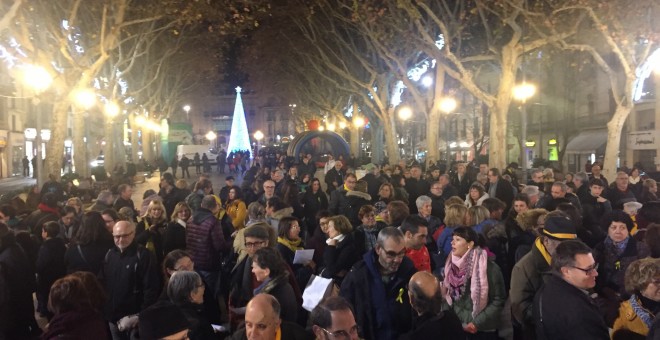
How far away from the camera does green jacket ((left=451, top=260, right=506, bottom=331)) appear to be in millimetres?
4996

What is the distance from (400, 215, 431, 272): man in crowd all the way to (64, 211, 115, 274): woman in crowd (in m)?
3.06

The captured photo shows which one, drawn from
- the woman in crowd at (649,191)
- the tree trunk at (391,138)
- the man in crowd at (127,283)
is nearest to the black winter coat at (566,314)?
the man in crowd at (127,283)

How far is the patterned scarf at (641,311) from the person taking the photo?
13.1ft

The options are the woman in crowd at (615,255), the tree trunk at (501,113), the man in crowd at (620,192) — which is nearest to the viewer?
the woman in crowd at (615,255)

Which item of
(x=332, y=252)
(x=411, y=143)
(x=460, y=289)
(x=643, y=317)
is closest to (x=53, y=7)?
(x=332, y=252)

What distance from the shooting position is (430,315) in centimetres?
370

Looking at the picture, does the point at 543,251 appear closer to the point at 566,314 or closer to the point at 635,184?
the point at 566,314

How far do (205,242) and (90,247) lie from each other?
55.7 inches

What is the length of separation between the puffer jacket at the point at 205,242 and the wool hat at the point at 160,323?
11.1ft

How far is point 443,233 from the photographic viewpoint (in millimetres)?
6613

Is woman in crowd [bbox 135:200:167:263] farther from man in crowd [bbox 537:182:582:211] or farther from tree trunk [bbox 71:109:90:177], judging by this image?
tree trunk [bbox 71:109:90:177]

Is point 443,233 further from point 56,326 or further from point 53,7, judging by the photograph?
point 53,7

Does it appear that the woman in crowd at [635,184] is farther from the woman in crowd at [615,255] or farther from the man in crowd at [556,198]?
the woman in crowd at [615,255]

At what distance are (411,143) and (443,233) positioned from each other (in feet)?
213
